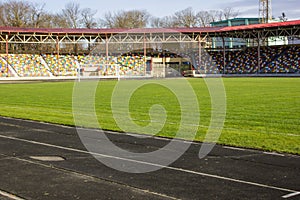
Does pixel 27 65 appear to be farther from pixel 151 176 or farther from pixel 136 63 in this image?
pixel 151 176

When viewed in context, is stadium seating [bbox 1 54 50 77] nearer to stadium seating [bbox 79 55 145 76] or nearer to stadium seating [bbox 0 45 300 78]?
stadium seating [bbox 0 45 300 78]

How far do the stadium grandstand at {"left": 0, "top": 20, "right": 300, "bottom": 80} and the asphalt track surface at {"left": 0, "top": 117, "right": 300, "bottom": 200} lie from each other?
53.2 metres

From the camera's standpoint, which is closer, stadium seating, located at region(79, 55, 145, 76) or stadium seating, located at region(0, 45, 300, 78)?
stadium seating, located at region(0, 45, 300, 78)

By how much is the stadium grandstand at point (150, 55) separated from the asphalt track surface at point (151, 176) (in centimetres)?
5317

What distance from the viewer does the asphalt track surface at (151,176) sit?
7168 millimetres

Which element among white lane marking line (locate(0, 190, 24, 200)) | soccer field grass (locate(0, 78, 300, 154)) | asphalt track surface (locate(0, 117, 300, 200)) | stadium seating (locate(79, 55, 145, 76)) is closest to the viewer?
white lane marking line (locate(0, 190, 24, 200))

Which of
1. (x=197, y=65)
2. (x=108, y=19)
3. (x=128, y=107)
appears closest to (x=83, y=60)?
(x=197, y=65)

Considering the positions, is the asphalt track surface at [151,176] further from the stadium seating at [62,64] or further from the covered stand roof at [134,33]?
the stadium seating at [62,64]

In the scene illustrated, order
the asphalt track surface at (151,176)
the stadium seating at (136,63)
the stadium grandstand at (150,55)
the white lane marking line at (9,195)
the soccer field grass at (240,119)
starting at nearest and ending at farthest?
1. the white lane marking line at (9,195)
2. the asphalt track surface at (151,176)
3. the soccer field grass at (240,119)
4. the stadium grandstand at (150,55)
5. the stadium seating at (136,63)

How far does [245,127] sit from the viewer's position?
14.3 m

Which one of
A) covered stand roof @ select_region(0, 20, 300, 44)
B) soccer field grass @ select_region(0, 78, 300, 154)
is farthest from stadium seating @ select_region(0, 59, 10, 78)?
soccer field grass @ select_region(0, 78, 300, 154)

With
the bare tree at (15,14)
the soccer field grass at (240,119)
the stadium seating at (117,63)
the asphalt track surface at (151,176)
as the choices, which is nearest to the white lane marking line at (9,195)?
the asphalt track surface at (151,176)

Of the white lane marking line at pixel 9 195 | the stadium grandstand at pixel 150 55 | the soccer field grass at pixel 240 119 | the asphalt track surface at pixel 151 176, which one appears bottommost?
the soccer field grass at pixel 240 119

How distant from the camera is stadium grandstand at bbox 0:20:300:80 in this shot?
6562 centimetres
